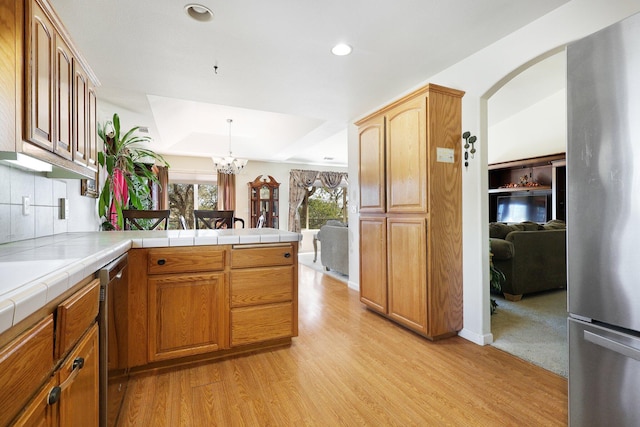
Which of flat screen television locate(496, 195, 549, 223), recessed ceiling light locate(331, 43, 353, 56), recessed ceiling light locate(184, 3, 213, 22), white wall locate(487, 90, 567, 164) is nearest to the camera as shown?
recessed ceiling light locate(184, 3, 213, 22)

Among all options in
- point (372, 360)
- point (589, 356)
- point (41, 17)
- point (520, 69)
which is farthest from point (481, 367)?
point (41, 17)

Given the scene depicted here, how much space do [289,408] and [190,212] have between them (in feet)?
21.5

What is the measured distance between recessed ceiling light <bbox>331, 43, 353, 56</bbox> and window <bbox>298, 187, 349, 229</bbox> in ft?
19.1

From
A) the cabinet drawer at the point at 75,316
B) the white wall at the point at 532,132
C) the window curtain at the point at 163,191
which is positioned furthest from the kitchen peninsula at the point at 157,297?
the window curtain at the point at 163,191

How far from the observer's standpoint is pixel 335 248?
198 inches

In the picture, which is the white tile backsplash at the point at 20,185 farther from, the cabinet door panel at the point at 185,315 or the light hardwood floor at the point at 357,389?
the light hardwood floor at the point at 357,389

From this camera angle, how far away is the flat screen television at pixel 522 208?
6566 mm

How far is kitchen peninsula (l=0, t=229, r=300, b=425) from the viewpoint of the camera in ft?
2.73

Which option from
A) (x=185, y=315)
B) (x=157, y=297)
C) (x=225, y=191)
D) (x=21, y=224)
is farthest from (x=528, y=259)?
(x=225, y=191)

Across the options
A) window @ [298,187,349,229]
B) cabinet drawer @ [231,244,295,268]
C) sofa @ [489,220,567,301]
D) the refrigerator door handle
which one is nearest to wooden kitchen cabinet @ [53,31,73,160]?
cabinet drawer @ [231,244,295,268]

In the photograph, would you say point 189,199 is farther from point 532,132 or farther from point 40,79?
point 532,132

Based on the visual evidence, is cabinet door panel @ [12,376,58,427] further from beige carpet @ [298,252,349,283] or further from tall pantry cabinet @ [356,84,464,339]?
beige carpet @ [298,252,349,283]

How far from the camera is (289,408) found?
5.60 ft

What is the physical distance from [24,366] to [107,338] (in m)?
0.78
